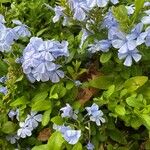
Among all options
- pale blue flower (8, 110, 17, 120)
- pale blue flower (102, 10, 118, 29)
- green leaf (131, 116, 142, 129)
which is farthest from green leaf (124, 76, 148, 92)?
pale blue flower (8, 110, 17, 120)

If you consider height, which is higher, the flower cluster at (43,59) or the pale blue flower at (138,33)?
the pale blue flower at (138,33)

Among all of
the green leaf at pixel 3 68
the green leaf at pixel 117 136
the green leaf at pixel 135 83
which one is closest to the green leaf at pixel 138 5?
the green leaf at pixel 135 83

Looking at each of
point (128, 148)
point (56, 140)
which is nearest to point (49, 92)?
point (56, 140)

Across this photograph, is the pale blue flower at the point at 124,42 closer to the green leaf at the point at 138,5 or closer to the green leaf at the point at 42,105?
the green leaf at the point at 138,5

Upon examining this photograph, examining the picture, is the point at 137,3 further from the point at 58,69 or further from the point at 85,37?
the point at 58,69

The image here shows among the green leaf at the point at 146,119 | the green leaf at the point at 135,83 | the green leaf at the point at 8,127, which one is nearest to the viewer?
the green leaf at the point at 146,119

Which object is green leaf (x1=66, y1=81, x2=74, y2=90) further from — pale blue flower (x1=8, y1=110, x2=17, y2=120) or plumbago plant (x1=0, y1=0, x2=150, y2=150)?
pale blue flower (x1=8, y1=110, x2=17, y2=120)
